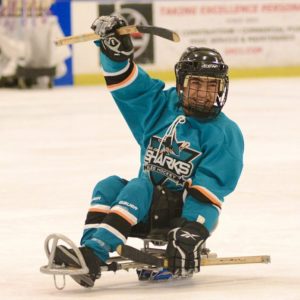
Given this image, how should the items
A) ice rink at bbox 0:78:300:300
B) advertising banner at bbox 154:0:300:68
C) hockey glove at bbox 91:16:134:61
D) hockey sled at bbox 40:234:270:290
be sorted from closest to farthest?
1. hockey sled at bbox 40:234:270:290
2. ice rink at bbox 0:78:300:300
3. hockey glove at bbox 91:16:134:61
4. advertising banner at bbox 154:0:300:68

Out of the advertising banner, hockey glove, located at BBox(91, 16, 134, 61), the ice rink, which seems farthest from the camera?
the advertising banner

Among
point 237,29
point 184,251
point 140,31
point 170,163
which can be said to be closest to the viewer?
point 184,251

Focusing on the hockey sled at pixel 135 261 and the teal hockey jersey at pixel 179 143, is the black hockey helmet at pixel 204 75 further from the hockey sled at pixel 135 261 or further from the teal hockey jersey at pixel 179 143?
the hockey sled at pixel 135 261

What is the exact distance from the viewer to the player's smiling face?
3.18 metres

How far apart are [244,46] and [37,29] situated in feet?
8.01

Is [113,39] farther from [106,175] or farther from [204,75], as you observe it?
[106,175]

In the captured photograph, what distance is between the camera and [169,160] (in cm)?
317

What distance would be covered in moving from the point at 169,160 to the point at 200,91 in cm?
22

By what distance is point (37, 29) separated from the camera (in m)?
11.6

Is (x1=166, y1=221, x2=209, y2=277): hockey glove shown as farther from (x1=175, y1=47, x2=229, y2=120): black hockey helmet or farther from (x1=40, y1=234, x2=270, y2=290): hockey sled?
(x1=175, y1=47, x2=229, y2=120): black hockey helmet

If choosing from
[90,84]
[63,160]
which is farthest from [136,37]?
[63,160]

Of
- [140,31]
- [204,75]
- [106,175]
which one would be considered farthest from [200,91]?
[106,175]

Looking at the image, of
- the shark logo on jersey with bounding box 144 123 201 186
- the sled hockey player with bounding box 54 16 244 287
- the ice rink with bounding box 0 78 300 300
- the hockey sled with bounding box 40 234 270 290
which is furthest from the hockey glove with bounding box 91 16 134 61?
the ice rink with bounding box 0 78 300 300

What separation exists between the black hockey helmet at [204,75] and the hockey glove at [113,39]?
167mm
